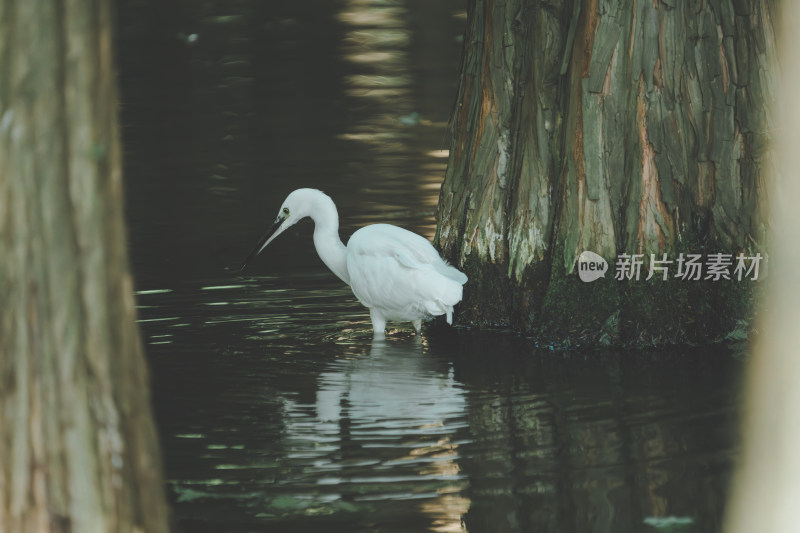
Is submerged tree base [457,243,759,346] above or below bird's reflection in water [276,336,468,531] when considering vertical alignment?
above

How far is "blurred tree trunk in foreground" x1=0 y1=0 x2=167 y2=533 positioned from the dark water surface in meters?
1.62

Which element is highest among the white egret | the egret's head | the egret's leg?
the egret's head

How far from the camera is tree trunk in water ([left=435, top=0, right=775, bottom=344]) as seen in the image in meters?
7.27

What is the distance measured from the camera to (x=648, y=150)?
729 cm

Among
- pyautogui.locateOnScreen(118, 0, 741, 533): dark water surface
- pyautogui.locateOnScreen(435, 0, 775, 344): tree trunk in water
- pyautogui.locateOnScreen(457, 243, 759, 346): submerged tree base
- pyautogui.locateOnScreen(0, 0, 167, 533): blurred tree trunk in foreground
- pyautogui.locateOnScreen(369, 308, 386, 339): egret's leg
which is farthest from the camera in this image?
pyautogui.locateOnScreen(369, 308, 386, 339): egret's leg

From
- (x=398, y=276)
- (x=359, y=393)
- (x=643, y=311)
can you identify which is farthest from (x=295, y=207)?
(x=643, y=311)

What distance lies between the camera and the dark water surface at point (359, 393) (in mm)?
5219

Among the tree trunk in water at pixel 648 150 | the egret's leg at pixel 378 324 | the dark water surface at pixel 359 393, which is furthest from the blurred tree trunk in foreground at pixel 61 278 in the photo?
the egret's leg at pixel 378 324

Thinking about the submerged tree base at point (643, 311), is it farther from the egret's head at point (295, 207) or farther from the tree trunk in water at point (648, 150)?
the egret's head at point (295, 207)

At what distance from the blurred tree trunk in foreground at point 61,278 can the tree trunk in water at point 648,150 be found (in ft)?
14.3

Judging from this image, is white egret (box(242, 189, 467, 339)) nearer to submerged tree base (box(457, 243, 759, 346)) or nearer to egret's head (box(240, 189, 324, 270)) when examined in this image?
egret's head (box(240, 189, 324, 270))

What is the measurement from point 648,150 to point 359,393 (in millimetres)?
2254

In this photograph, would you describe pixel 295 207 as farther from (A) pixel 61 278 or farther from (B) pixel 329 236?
(A) pixel 61 278

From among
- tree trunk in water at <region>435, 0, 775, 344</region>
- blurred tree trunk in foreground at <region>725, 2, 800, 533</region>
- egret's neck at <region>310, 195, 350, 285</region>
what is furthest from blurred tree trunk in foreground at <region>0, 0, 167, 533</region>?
egret's neck at <region>310, 195, 350, 285</region>
